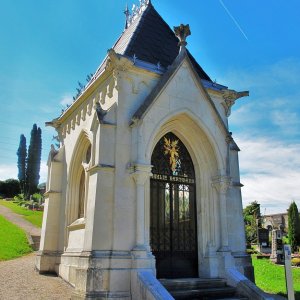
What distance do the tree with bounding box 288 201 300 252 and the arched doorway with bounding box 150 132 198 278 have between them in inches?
1112

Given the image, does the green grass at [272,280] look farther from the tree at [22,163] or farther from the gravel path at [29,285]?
the tree at [22,163]

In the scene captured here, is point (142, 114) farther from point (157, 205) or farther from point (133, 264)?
point (133, 264)

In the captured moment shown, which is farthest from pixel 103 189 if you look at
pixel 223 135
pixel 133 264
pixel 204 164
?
pixel 223 135

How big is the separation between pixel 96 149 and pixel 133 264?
2.91m

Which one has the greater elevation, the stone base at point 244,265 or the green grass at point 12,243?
the green grass at point 12,243

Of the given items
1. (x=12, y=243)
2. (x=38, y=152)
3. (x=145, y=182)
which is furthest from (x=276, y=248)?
(x=38, y=152)

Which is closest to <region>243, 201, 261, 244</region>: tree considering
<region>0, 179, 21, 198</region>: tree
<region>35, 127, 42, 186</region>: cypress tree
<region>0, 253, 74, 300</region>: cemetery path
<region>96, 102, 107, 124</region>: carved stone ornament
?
<region>0, 253, 74, 300</region>: cemetery path

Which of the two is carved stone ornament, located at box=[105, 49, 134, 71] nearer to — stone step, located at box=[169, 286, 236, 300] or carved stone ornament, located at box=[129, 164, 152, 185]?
carved stone ornament, located at box=[129, 164, 152, 185]

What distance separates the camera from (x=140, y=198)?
9234 millimetres

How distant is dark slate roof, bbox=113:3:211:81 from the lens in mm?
11539

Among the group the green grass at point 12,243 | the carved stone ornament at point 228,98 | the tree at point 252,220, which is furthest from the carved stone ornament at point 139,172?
the tree at point 252,220

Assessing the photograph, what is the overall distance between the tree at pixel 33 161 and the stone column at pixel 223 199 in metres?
50.0

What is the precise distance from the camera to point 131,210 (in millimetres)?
9156

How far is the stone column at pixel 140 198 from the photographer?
353 inches
